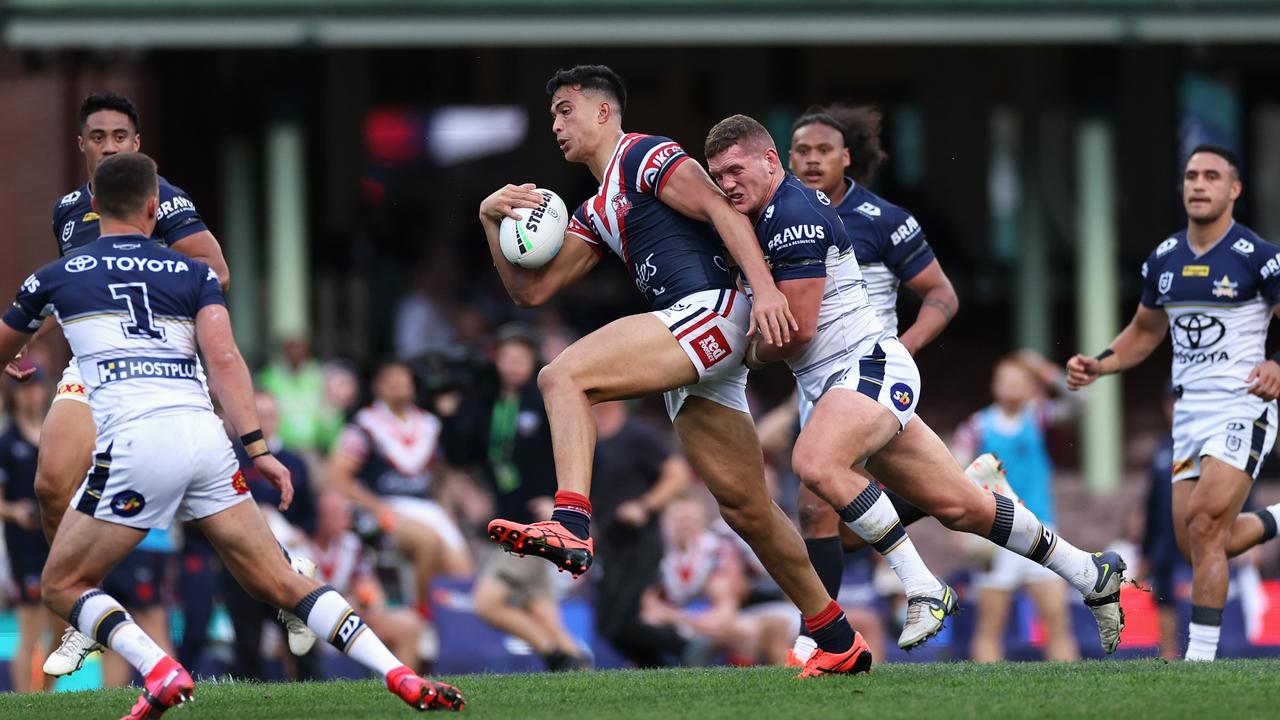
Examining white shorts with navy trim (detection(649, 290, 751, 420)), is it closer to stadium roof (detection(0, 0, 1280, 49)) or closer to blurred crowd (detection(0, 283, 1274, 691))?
blurred crowd (detection(0, 283, 1274, 691))

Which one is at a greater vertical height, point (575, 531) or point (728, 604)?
point (575, 531)

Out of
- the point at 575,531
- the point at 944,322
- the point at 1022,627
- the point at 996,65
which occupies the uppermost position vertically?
the point at 996,65

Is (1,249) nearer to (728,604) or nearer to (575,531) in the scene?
(728,604)

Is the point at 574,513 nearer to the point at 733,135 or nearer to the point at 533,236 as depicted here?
the point at 533,236

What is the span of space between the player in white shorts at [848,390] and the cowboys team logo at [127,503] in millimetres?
2530

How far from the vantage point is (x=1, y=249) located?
21938 millimetres

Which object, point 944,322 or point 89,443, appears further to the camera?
point 944,322

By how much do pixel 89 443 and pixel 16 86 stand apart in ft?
49.6

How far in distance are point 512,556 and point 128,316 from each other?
19.9ft

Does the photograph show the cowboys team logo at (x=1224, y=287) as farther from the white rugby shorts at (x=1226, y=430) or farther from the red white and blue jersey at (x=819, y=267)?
the red white and blue jersey at (x=819, y=267)

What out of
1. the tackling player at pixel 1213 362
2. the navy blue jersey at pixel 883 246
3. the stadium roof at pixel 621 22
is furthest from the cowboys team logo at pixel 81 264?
the stadium roof at pixel 621 22

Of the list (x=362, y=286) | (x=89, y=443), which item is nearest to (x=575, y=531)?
(x=89, y=443)

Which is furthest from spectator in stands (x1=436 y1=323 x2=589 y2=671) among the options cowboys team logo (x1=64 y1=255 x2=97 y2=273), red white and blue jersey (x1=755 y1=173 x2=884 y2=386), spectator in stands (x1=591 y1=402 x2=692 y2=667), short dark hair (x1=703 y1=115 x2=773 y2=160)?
cowboys team logo (x1=64 y1=255 x2=97 y2=273)

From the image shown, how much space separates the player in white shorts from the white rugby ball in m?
0.72
